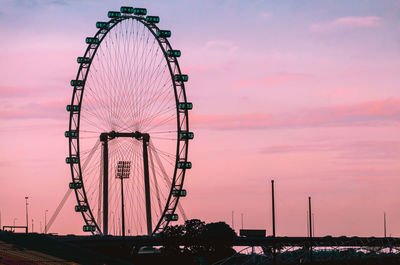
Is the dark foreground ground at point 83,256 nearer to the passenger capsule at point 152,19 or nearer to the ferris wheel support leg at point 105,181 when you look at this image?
the ferris wheel support leg at point 105,181

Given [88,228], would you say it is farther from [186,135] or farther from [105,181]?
[186,135]

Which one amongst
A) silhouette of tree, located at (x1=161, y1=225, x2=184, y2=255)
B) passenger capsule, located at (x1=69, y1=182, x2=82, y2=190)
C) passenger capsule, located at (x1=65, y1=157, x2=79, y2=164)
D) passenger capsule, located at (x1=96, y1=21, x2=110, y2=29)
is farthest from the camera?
silhouette of tree, located at (x1=161, y1=225, x2=184, y2=255)

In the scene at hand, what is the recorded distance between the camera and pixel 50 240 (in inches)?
5404

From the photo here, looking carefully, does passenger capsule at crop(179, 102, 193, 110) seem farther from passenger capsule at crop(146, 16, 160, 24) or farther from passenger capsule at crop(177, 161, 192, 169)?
passenger capsule at crop(146, 16, 160, 24)

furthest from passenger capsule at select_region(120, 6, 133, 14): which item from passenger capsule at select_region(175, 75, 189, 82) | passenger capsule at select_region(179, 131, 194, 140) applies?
passenger capsule at select_region(179, 131, 194, 140)

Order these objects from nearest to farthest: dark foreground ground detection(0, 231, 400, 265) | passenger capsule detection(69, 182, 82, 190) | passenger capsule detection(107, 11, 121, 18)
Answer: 1. dark foreground ground detection(0, 231, 400, 265)
2. passenger capsule detection(107, 11, 121, 18)
3. passenger capsule detection(69, 182, 82, 190)

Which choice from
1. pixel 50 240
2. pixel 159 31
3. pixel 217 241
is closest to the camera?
pixel 50 240

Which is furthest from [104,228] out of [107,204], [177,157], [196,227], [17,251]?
[196,227]

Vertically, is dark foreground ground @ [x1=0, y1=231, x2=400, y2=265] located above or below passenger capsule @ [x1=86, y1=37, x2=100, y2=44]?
below

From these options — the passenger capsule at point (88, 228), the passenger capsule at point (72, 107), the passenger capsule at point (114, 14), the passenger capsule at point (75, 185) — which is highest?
the passenger capsule at point (114, 14)

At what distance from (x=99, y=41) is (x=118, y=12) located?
584 centimetres

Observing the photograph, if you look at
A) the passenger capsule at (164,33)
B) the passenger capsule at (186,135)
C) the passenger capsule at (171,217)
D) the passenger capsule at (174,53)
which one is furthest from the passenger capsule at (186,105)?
the passenger capsule at (171,217)

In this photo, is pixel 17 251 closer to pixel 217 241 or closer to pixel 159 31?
pixel 159 31


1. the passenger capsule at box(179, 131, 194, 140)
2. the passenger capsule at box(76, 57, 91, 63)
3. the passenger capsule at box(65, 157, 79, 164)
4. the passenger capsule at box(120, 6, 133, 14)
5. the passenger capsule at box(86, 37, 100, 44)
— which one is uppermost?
the passenger capsule at box(120, 6, 133, 14)
